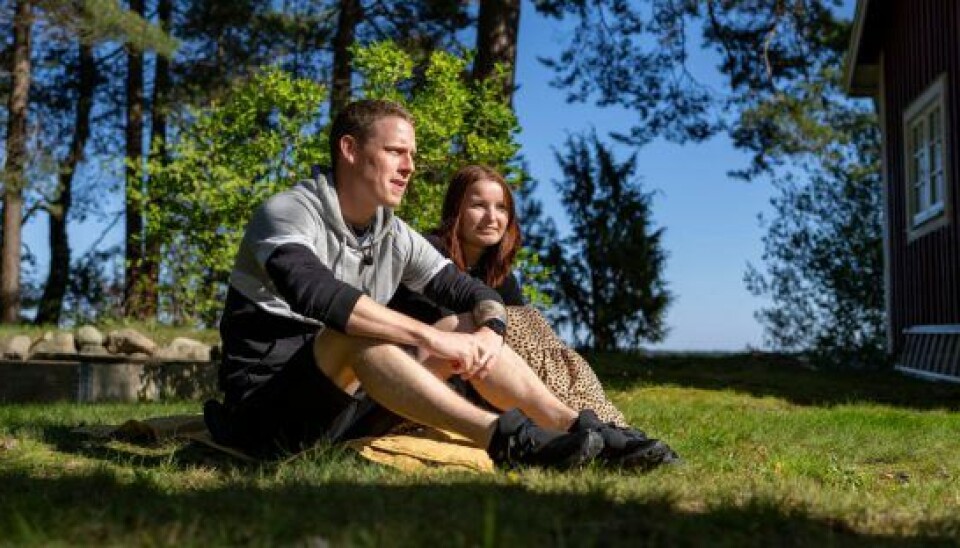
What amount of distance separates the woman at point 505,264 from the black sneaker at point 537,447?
1.22 m

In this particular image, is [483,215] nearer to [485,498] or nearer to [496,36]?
[485,498]

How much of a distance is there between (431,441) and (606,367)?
6739 mm

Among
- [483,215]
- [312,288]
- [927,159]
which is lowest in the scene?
[312,288]

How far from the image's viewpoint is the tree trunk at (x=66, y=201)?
764 inches

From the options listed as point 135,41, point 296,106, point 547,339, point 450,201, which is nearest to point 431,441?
point 547,339

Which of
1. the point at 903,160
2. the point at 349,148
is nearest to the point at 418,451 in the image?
the point at 349,148

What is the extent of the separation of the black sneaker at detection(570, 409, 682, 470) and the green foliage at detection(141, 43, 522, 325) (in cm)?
478

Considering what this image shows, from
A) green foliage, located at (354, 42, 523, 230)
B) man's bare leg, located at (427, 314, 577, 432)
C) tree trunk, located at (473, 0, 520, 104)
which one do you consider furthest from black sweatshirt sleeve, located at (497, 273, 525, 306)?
tree trunk, located at (473, 0, 520, 104)

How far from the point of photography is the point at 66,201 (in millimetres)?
19734

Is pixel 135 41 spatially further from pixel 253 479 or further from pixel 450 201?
pixel 253 479

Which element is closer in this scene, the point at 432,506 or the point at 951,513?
the point at 432,506

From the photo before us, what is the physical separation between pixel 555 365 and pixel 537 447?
1.34m

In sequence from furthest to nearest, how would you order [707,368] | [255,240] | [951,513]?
[707,368], [255,240], [951,513]

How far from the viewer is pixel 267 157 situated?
9023 mm
